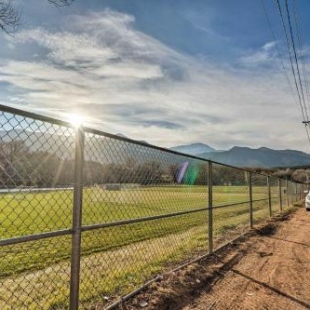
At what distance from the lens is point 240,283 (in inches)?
225

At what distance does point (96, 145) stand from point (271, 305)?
9.72ft

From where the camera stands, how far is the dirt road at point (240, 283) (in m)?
4.79

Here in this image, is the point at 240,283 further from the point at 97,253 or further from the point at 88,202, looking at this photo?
the point at 97,253

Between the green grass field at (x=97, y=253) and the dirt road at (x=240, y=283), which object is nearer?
the green grass field at (x=97, y=253)

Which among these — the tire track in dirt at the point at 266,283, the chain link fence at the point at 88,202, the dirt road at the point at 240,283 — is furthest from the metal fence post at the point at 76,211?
the tire track in dirt at the point at 266,283

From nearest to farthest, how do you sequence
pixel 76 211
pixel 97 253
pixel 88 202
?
pixel 76 211 → pixel 88 202 → pixel 97 253

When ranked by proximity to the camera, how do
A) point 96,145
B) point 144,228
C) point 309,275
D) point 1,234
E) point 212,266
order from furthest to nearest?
point 144,228 < point 1,234 < point 212,266 < point 309,275 < point 96,145

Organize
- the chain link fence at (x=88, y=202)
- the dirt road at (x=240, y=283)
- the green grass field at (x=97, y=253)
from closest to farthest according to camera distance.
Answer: the chain link fence at (x=88, y=202) < the green grass field at (x=97, y=253) < the dirt road at (x=240, y=283)

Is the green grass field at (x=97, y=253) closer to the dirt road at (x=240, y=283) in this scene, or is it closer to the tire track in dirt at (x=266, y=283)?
the dirt road at (x=240, y=283)

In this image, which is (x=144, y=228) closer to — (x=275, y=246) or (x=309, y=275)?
(x=275, y=246)

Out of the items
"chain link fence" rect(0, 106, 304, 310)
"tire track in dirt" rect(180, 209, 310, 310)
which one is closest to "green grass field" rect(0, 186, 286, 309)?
"chain link fence" rect(0, 106, 304, 310)

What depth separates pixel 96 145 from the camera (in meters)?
4.02

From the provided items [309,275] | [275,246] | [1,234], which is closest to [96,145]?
[309,275]

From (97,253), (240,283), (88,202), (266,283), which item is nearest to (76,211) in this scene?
(88,202)
